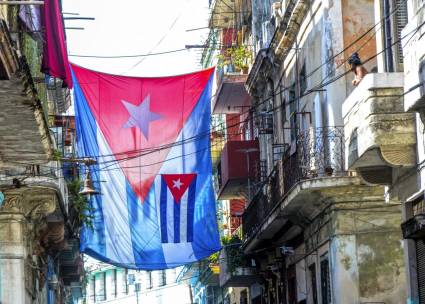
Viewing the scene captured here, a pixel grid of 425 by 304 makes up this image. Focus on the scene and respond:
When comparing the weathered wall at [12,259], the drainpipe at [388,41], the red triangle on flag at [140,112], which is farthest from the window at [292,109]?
the drainpipe at [388,41]

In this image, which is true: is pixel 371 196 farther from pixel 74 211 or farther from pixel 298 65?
pixel 74 211

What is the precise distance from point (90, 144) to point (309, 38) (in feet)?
15.0

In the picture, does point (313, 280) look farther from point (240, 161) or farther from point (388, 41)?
point (388, 41)

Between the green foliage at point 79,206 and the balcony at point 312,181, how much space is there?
3.58 meters

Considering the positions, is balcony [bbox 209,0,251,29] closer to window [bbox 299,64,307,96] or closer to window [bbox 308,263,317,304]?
window [bbox 299,64,307,96]

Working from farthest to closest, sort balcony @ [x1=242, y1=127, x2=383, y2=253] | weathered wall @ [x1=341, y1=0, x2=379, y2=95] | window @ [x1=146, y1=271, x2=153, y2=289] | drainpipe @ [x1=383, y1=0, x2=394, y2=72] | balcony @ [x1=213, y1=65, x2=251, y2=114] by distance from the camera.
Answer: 1. window @ [x1=146, y1=271, x2=153, y2=289]
2. balcony @ [x1=213, y1=65, x2=251, y2=114]
3. weathered wall @ [x1=341, y1=0, x2=379, y2=95]
4. balcony @ [x1=242, y1=127, x2=383, y2=253]
5. drainpipe @ [x1=383, y1=0, x2=394, y2=72]

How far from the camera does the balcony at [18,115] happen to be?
13.0 m

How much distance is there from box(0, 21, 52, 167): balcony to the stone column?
1.55m

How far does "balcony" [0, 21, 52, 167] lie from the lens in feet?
42.7

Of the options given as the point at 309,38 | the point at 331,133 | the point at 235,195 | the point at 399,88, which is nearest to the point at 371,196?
the point at 331,133

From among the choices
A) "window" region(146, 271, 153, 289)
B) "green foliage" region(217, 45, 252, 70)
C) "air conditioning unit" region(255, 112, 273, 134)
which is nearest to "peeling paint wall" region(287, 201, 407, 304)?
"air conditioning unit" region(255, 112, 273, 134)

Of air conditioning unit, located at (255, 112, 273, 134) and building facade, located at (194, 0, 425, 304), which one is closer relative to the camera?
building facade, located at (194, 0, 425, 304)

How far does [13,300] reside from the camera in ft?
67.9

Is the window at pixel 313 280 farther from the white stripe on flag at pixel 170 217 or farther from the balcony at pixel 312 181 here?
the white stripe on flag at pixel 170 217
